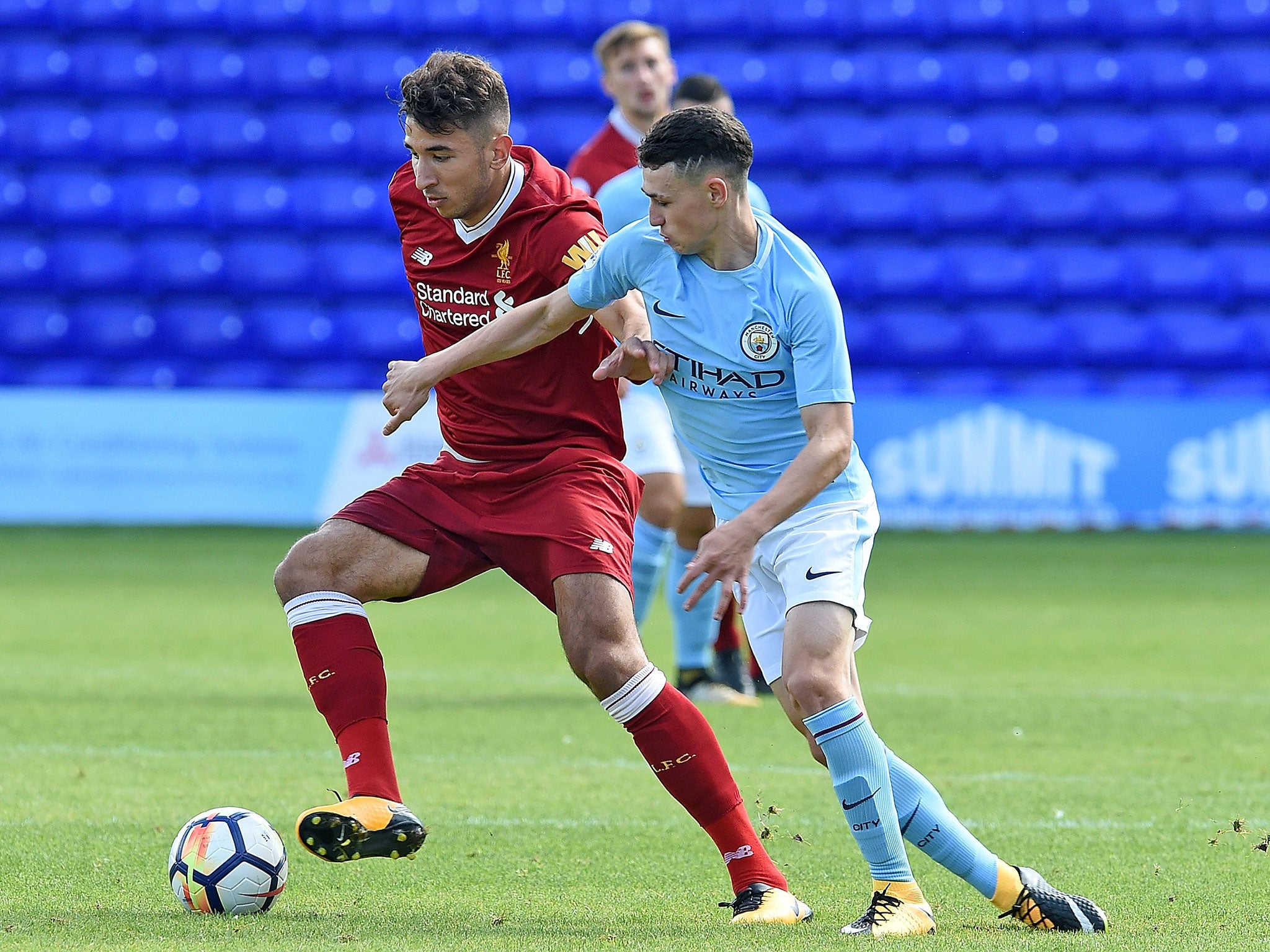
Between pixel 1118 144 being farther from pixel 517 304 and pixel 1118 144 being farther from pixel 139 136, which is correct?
pixel 517 304

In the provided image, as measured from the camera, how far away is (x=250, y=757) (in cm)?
532

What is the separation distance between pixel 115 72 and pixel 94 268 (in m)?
2.10

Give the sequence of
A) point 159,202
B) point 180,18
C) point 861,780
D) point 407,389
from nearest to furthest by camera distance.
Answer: point 861,780 < point 407,389 < point 159,202 < point 180,18

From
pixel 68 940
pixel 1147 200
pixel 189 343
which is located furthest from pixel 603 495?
pixel 1147 200

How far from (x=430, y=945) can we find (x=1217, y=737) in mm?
3557

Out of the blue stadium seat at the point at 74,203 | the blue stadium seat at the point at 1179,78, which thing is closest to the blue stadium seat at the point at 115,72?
the blue stadium seat at the point at 74,203

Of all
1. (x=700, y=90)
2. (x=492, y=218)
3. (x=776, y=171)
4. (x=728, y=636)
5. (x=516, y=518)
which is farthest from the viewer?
(x=776, y=171)

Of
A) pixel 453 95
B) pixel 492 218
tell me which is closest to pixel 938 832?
pixel 492 218

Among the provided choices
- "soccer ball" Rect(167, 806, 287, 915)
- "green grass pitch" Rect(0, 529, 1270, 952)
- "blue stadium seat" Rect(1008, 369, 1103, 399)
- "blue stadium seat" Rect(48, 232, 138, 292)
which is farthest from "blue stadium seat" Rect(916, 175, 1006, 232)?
"soccer ball" Rect(167, 806, 287, 915)

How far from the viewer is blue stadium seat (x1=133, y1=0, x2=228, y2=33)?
16.4m

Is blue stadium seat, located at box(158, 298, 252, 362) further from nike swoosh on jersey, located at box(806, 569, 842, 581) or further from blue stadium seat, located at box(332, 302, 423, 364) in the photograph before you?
nike swoosh on jersey, located at box(806, 569, 842, 581)

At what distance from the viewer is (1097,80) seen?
16.6 meters

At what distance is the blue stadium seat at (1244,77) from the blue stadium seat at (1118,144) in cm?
91

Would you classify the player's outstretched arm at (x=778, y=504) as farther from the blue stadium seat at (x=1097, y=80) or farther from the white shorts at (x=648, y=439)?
the blue stadium seat at (x=1097, y=80)
